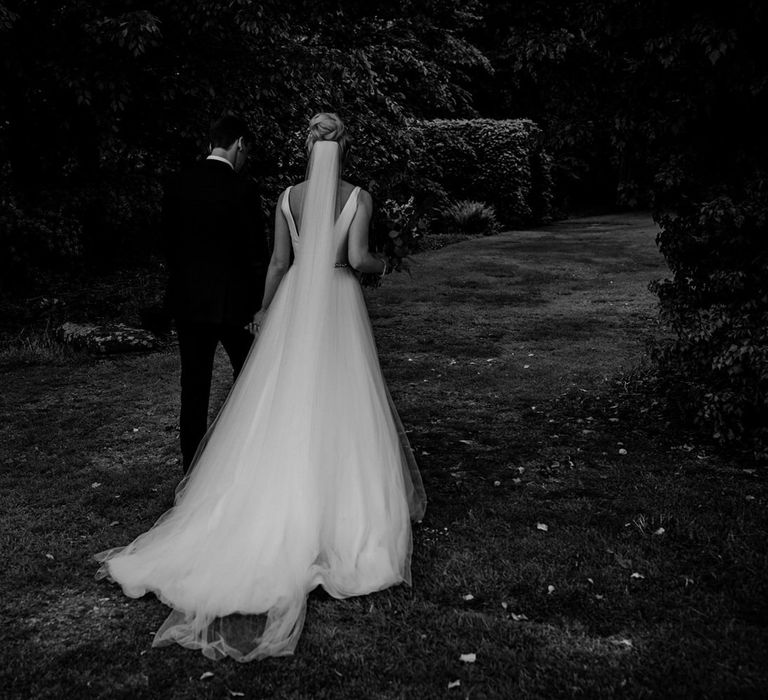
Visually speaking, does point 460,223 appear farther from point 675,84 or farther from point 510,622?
point 510,622

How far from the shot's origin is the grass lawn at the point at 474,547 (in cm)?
308

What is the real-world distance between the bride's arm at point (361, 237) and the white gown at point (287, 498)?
4 cm

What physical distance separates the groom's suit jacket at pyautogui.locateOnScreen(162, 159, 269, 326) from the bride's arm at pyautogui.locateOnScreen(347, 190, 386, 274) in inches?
25.1

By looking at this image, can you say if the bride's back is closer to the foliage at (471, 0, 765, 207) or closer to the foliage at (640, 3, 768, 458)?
the foliage at (471, 0, 765, 207)

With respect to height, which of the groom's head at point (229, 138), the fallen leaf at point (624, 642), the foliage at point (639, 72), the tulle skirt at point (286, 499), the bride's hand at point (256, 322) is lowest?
the fallen leaf at point (624, 642)

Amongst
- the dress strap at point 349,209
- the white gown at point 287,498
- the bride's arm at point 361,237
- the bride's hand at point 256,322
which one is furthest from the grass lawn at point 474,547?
the dress strap at point 349,209

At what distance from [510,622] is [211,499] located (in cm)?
155

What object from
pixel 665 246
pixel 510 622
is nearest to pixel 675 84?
pixel 665 246

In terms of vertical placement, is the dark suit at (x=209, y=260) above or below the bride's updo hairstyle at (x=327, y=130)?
below

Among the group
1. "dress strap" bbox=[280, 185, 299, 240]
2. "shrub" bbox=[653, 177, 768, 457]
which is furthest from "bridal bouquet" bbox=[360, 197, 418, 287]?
"shrub" bbox=[653, 177, 768, 457]

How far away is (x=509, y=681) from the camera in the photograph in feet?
9.89

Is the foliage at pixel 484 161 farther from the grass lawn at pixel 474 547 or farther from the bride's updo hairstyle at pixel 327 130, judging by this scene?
the bride's updo hairstyle at pixel 327 130

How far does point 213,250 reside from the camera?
14.3 feet

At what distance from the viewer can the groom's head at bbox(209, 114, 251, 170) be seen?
4285mm
